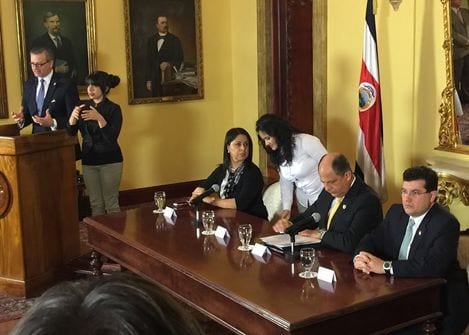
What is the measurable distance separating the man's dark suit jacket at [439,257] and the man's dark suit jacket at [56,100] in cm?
316

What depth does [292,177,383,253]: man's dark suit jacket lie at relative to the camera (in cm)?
350

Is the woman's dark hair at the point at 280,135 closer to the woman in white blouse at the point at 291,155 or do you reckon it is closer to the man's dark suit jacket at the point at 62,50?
the woman in white blouse at the point at 291,155

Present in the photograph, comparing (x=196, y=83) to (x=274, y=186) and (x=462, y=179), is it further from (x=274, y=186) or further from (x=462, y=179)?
(x=462, y=179)

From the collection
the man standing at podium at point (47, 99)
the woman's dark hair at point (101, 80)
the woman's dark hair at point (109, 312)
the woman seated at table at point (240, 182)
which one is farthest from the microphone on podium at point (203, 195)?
the woman's dark hair at point (109, 312)

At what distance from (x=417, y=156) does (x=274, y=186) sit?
56.2 inches

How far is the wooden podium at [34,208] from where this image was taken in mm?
4625

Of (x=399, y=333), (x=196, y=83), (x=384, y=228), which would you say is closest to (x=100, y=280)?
(x=399, y=333)

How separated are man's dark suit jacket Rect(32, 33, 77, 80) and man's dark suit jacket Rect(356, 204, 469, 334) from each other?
4.48m

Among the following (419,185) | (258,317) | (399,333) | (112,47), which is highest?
(112,47)

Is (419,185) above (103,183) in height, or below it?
above

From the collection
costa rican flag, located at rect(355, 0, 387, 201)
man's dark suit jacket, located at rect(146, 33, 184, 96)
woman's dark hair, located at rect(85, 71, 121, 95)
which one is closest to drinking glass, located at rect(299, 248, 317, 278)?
costa rican flag, located at rect(355, 0, 387, 201)

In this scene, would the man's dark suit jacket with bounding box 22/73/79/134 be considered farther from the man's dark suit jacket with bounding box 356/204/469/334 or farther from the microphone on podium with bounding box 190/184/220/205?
the man's dark suit jacket with bounding box 356/204/469/334

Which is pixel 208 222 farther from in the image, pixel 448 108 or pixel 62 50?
pixel 62 50

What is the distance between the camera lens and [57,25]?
6852 millimetres
